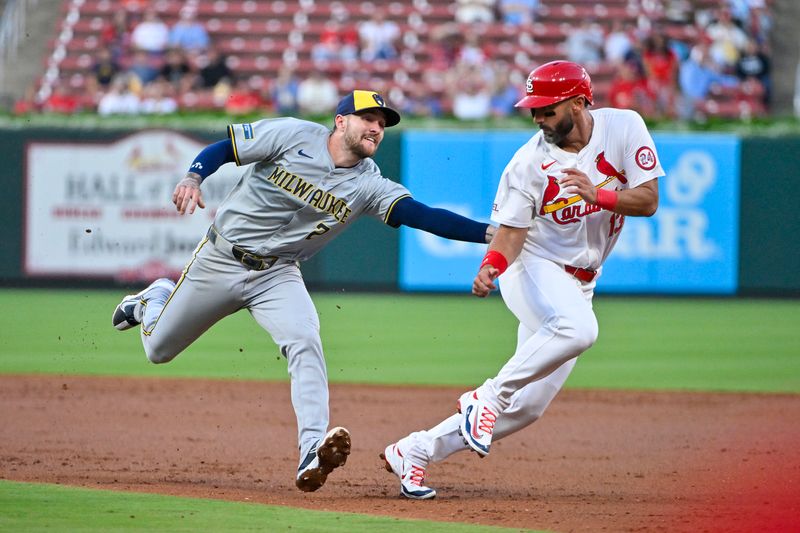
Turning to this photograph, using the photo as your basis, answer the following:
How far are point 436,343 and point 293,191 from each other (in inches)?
262

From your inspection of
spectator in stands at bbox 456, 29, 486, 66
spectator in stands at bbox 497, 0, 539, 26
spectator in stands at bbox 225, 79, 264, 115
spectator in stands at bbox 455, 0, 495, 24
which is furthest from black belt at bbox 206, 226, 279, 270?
spectator in stands at bbox 497, 0, 539, 26

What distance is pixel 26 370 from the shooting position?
35.4 feet

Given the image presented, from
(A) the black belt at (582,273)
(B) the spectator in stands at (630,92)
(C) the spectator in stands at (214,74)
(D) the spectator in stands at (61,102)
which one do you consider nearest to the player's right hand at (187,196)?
(A) the black belt at (582,273)

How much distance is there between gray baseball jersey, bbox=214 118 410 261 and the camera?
6.26 meters

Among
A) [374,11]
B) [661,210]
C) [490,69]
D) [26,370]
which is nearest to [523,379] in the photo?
[26,370]

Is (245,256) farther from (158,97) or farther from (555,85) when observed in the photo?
(158,97)

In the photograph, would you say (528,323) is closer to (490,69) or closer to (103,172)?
(103,172)

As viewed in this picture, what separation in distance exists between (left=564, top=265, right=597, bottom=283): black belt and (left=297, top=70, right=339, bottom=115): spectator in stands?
12.4 meters

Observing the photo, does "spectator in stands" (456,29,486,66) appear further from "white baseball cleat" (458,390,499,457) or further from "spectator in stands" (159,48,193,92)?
"white baseball cleat" (458,390,499,457)

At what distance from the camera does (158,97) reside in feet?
61.8

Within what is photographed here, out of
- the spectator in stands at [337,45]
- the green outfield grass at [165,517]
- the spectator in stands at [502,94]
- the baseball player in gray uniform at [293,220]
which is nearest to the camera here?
the green outfield grass at [165,517]

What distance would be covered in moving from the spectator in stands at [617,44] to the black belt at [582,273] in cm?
1351

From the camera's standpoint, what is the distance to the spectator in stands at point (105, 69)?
1969 cm

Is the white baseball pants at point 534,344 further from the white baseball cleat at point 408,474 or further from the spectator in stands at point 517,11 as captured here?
the spectator in stands at point 517,11
